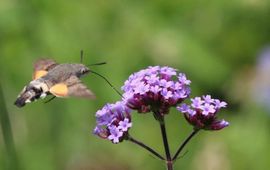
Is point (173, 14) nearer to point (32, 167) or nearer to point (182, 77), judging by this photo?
point (32, 167)

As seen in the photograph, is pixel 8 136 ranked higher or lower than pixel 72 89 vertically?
lower

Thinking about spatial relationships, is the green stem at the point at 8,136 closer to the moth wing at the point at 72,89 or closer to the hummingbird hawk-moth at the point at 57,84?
the hummingbird hawk-moth at the point at 57,84

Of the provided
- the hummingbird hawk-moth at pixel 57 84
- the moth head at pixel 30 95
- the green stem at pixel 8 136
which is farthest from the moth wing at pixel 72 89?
the green stem at pixel 8 136

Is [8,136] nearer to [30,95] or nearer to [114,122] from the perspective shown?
[30,95]

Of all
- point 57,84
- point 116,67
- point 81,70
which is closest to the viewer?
point 57,84

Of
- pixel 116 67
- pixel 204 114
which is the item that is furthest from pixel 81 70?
pixel 116 67

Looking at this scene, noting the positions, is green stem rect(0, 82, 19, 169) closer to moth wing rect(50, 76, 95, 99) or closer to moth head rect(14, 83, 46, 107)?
moth head rect(14, 83, 46, 107)

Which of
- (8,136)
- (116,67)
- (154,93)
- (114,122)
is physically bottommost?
(116,67)
